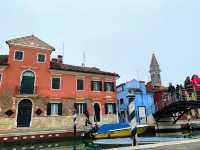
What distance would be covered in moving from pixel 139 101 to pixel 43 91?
53.7 ft

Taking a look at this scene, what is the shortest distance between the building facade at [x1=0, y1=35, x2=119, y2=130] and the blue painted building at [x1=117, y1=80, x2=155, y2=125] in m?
6.56

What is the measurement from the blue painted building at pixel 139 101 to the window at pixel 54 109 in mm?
13154

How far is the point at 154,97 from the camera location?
1506 inches

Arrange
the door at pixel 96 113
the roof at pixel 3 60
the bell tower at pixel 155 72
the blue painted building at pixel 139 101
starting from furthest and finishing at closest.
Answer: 1. the bell tower at pixel 155 72
2. the blue painted building at pixel 139 101
3. the door at pixel 96 113
4. the roof at pixel 3 60

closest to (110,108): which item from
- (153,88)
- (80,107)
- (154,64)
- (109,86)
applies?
(109,86)

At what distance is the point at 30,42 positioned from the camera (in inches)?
988

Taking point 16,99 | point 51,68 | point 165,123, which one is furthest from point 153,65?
point 16,99

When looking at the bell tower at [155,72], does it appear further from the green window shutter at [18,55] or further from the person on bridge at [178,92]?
the green window shutter at [18,55]

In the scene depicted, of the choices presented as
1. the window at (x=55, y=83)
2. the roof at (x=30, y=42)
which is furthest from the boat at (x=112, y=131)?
the roof at (x=30, y=42)

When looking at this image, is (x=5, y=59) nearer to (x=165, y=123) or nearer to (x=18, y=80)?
(x=18, y=80)

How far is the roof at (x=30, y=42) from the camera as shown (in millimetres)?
24125

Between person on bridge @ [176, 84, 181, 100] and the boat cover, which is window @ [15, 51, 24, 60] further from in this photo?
person on bridge @ [176, 84, 181, 100]

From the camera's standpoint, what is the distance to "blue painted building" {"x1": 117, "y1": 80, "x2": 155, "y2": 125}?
3306cm

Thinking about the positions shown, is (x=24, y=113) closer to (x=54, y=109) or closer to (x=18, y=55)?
(x=54, y=109)
